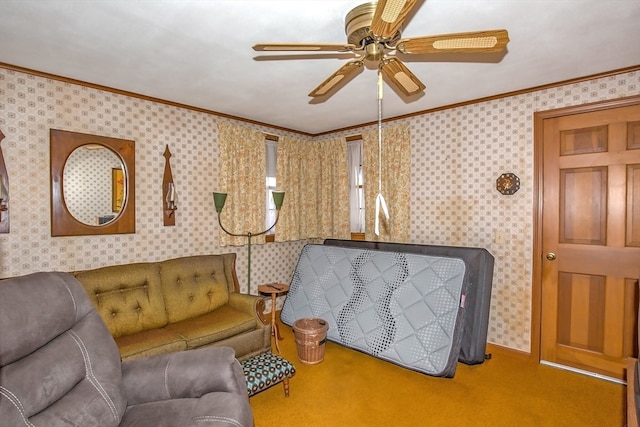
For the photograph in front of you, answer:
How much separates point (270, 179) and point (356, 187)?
3.74ft

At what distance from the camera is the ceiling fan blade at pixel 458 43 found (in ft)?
4.66

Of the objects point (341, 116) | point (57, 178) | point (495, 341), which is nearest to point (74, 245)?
point (57, 178)

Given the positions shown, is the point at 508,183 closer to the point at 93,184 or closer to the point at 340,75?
the point at 340,75

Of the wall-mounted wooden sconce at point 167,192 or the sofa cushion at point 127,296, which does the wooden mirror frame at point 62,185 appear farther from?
the sofa cushion at point 127,296

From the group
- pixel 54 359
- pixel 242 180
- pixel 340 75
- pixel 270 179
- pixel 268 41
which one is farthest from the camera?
pixel 270 179

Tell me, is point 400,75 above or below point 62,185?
above

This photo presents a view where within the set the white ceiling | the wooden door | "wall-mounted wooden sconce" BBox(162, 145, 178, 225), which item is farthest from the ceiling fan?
"wall-mounted wooden sconce" BBox(162, 145, 178, 225)

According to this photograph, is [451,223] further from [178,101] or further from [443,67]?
[178,101]

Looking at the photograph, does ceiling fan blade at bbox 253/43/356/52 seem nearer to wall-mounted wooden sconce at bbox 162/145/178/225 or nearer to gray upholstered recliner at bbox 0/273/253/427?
gray upholstered recliner at bbox 0/273/253/427

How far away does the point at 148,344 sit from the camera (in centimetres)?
250

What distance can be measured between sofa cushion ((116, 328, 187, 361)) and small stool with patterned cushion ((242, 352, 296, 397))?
22.9 inches

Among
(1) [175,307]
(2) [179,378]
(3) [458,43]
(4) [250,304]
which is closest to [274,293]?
(4) [250,304]

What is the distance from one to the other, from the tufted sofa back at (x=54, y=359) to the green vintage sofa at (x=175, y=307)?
2.58 feet

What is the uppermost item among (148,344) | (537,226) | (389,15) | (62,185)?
(389,15)
